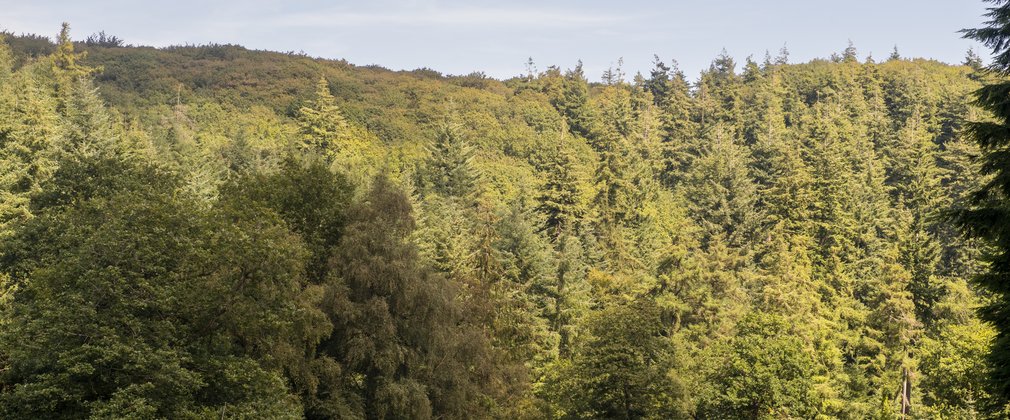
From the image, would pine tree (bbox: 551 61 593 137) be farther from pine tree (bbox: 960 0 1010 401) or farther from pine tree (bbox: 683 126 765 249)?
pine tree (bbox: 960 0 1010 401)

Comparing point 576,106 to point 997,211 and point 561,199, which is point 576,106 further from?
point 997,211

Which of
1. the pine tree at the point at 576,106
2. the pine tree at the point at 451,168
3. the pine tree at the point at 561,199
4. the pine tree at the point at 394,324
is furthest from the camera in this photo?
the pine tree at the point at 576,106

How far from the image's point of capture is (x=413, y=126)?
84.1m

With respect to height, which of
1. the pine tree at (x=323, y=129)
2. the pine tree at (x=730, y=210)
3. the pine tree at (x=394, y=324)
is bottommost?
the pine tree at (x=394, y=324)

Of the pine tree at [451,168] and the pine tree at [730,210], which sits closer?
the pine tree at [730,210]

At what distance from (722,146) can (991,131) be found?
249 feet

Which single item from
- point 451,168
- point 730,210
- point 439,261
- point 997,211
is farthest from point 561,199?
point 997,211

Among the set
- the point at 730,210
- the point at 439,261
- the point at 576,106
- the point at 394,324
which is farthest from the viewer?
the point at 576,106

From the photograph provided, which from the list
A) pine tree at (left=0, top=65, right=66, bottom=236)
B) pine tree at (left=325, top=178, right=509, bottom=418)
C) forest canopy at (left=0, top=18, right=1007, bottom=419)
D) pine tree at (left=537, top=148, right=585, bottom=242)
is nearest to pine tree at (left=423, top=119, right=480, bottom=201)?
Answer: forest canopy at (left=0, top=18, right=1007, bottom=419)

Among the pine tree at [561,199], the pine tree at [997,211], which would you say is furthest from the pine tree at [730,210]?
the pine tree at [997,211]

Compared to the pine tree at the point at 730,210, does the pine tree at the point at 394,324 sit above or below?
below

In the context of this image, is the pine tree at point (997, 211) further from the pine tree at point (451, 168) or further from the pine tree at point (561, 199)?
the pine tree at point (451, 168)

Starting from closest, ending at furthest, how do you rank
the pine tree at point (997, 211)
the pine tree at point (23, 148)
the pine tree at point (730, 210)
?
the pine tree at point (997, 211) < the pine tree at point (23, 148) < the pine tree at point (730, 210)

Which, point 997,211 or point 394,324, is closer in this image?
point 997,211
